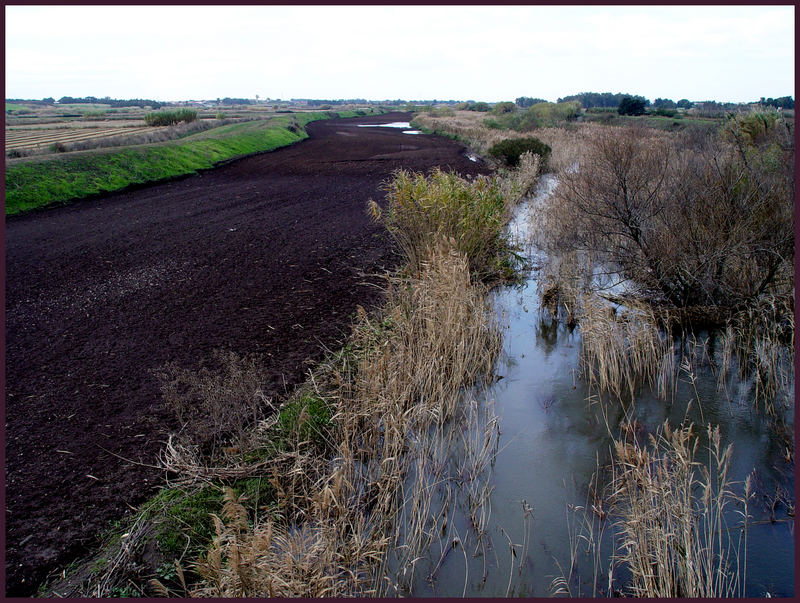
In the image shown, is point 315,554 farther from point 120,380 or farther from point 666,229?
point 666,229

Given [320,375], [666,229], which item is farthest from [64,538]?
[666,229]

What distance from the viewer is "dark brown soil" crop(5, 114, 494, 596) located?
433cm

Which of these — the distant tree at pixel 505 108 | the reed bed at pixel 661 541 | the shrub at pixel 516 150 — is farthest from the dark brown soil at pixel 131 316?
the distant tree at pixel 505 108

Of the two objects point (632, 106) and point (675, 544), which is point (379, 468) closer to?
point (675, 544)

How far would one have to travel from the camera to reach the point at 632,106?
54.3m

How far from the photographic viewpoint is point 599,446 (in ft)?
18.1

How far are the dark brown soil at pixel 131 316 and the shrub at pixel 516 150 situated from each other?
326 inches

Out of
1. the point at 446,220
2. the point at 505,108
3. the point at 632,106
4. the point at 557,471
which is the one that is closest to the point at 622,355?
the point at 557,471

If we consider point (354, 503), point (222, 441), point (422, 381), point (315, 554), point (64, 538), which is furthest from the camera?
point (422, 381)

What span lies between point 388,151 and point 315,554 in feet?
95.0

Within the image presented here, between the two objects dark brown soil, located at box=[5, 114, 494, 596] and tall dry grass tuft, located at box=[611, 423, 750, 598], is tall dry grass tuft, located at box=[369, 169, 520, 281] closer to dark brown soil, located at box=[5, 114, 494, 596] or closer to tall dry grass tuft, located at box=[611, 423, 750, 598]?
dark brown soil, located at box=[5, 114, 494, 596]

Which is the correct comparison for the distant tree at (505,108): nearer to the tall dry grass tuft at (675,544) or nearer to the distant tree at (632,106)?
the distant tree at (632,106)

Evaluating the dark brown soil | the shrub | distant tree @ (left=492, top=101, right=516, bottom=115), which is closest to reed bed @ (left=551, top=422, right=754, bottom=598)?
the dark brown soil

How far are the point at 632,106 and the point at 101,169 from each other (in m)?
50.1
